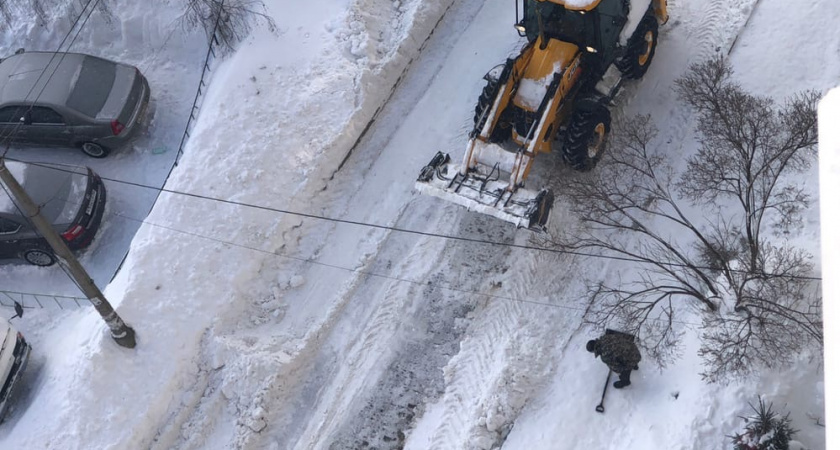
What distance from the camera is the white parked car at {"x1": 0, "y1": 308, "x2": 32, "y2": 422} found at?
1122 cm

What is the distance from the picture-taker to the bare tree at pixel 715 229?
9.76 metres

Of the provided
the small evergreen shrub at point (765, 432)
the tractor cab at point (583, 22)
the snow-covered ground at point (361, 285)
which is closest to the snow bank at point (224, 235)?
the snow-covered ground at point (361, 285)

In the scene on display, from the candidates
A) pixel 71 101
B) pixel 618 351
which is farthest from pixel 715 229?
pixel 71 101

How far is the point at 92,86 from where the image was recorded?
1385 centimetres

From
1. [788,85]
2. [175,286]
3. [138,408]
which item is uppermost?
[788,85]

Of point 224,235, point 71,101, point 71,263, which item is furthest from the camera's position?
point 71,101

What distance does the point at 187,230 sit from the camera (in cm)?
1242

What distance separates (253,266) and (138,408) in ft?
8.99

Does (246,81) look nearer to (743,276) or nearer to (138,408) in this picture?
(138,408)

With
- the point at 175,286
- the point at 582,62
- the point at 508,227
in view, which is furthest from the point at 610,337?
the point at 175,286

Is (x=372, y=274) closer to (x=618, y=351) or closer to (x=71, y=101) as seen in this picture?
(x=618, y=351)

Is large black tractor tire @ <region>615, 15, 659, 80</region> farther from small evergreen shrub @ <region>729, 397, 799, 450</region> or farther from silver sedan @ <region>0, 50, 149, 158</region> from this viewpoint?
silver sedan @ <region>0, 50, 149, 158</region>

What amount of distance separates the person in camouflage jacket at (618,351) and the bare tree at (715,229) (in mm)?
297

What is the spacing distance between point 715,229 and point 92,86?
11.0m
